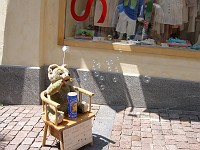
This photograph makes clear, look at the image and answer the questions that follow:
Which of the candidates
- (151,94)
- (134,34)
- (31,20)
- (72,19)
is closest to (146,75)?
(151,94)

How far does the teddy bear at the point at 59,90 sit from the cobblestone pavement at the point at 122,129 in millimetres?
565

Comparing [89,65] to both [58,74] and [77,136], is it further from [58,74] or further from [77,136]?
[77,136]

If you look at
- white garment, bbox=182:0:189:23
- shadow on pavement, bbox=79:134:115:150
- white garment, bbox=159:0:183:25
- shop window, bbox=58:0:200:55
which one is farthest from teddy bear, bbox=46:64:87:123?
white garment, bbox=182:0:189:23

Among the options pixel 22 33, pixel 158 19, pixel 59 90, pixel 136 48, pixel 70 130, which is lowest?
pixel 70 130

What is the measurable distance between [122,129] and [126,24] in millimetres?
2023

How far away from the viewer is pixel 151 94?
5.87 m

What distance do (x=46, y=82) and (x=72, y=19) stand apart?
4.21ft

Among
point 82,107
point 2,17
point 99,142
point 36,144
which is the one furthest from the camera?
point 2,17

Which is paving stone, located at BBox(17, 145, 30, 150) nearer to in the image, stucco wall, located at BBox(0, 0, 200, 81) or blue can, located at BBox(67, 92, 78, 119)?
blue can, located at BBox(67, 92, 78, 119)

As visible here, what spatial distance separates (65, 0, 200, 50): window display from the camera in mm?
5832

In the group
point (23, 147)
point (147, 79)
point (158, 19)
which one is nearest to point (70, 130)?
point (23, 147)

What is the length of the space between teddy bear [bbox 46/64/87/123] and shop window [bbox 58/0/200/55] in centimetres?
175

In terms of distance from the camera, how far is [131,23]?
6.00 meters

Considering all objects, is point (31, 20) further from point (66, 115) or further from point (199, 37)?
point (199, 37)
